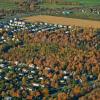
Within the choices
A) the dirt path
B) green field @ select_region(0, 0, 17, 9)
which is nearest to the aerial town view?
the dirt path

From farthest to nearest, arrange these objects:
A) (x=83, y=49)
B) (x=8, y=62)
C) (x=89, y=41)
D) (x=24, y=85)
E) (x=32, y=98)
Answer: (x=89, y=41) → (x=83, y=49) → (x=8, y=62) → (x=24, y=85) → (x=32, y=98)

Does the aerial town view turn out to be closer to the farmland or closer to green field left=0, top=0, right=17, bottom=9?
the farmland

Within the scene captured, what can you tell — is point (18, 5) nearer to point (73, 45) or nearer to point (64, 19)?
point (64, 19)

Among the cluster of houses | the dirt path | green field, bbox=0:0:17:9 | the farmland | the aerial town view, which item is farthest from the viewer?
green field, bbox=0:0:17:9

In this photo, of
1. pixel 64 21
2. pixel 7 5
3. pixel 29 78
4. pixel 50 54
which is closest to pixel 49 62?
pixel 50 54

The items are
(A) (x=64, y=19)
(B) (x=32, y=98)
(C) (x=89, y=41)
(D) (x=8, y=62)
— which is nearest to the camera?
(B) (x=32, y=98)

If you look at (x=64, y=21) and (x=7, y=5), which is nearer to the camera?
(x=64, y=21)

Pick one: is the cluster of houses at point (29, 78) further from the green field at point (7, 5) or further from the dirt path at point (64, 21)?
the green field at point (7, 5)

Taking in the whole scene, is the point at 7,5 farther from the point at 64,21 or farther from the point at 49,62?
the point at 49,62

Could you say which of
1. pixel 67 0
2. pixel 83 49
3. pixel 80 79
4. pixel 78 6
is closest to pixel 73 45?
pixel 83 49
